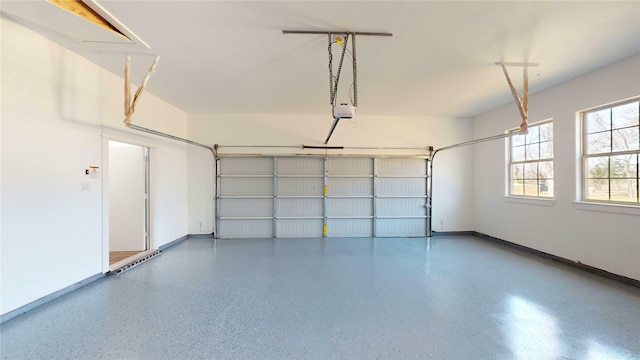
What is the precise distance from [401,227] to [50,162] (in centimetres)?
587

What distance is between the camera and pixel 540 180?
4.33 m

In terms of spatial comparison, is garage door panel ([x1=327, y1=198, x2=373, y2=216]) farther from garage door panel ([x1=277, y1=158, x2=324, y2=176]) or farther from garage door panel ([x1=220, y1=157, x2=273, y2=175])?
garage door panel ([x1=220, y1=157, x2=273, y2=175])

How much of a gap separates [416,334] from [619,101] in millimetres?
4015

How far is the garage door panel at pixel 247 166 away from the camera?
5.53 m

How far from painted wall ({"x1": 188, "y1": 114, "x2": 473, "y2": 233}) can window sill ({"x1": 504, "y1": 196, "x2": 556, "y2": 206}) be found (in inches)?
42.5

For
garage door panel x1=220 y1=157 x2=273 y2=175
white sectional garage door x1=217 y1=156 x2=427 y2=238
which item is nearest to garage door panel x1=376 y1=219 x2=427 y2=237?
white sectional garage door x1=217 y1=156 x2=427 y2=238

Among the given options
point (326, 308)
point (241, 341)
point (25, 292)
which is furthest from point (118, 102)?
point (326, 308)

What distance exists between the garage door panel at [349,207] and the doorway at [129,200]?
3611 millimetres

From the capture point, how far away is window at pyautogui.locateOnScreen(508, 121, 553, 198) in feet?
13.8

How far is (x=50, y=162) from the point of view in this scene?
262 cm

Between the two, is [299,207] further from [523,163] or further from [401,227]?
[523,163]

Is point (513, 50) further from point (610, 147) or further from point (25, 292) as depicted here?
point (25, 292)

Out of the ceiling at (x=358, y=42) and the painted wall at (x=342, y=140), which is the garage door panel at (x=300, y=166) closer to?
the painted wall at (x=342, y=140)

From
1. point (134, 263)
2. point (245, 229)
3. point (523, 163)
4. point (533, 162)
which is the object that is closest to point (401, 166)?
point (523, 163)
